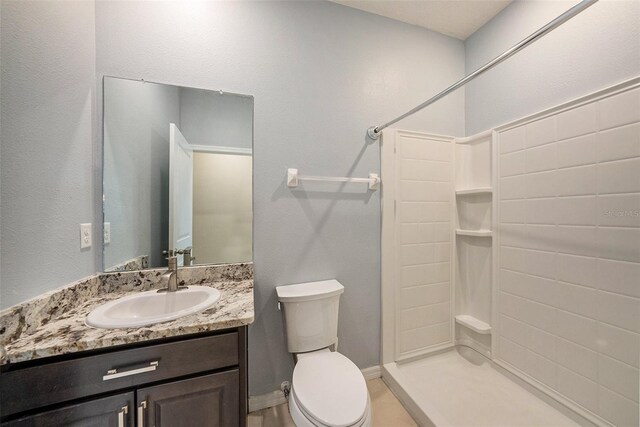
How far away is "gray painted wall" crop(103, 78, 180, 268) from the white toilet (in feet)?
2.68

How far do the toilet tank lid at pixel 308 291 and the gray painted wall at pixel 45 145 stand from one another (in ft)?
3.17

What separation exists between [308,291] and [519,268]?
140cm

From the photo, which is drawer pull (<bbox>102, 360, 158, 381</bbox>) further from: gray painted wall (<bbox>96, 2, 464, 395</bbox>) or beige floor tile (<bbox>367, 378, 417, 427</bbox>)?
beige floor tile (<bbox>367, 378, 417, 427</bbox>)

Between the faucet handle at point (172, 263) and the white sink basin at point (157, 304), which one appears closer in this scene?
the white sink basin at point (157, 304)

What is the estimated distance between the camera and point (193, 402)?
90 centimetres

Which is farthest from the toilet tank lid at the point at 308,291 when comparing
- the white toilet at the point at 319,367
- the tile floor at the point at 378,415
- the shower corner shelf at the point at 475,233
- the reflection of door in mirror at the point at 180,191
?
the shower corner shelf at the point at 475,233

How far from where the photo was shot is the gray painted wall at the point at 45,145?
827 millimetres

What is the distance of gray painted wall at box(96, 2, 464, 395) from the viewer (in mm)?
1337

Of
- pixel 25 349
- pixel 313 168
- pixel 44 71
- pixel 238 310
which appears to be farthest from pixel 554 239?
pixel 44 71

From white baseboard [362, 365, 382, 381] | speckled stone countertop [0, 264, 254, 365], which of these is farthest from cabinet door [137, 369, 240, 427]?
white baseboard [362, 365, 382, 381]

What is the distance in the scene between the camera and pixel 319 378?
1.17 metres

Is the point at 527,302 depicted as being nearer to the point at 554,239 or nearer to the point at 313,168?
the point at 554,239

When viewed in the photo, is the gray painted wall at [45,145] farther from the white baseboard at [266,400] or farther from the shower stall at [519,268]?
the shower stall at [519,268]

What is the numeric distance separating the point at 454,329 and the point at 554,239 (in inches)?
39.0
